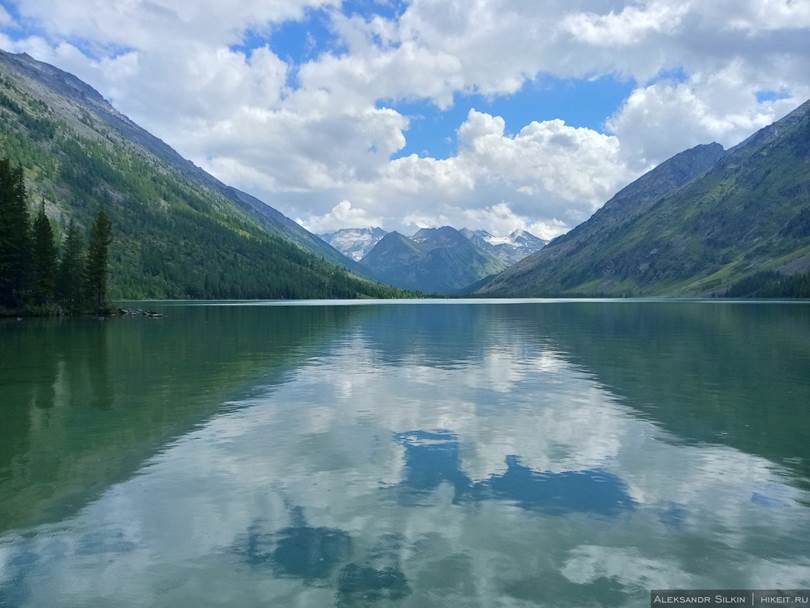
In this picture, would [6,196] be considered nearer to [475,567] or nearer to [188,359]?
[188,359]

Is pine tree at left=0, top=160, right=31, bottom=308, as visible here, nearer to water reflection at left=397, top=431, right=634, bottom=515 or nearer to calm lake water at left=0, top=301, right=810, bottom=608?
calm lake water at left=0, top=301, right=810, bottom=608

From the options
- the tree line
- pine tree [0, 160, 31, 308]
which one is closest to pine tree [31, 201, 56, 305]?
the tree line

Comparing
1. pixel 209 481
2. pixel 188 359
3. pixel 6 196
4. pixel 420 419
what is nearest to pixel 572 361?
pixel 420 419

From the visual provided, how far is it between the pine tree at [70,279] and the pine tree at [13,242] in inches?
441

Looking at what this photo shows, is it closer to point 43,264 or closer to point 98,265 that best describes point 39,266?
point 43,264

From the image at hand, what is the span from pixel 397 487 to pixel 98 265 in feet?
441

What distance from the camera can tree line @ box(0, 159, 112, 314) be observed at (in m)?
117

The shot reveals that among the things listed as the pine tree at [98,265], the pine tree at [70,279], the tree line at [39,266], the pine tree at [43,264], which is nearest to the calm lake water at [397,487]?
the tree line at [39,266]

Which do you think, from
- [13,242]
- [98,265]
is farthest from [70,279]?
[13,242]

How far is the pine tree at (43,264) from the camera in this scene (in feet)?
407

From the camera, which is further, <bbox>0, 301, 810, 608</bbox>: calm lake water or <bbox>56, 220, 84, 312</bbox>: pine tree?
<bbox>56, 220, 84, 312</bbox>: pine tree

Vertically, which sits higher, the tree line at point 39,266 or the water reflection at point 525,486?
the tree line at point 39,266

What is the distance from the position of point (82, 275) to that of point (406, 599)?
148 m

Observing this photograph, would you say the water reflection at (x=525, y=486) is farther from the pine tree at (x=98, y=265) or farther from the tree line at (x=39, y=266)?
the pine tree at (x=98, y=265)
